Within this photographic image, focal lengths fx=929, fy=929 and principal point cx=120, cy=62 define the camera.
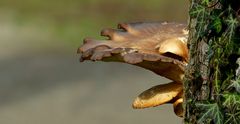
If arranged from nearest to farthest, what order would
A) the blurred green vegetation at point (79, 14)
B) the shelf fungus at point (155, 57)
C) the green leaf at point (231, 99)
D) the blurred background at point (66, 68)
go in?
1. the green leaf at point (231, 99)
2. the shelf fungus at point (155, 57)
3. the blurred background at point (66, 68)
4. the blurred green vegetation at point (79, 14)

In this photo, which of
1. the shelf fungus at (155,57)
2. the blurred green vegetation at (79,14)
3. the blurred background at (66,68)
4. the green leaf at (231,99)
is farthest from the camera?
the blurred green vegetation at (79,14)

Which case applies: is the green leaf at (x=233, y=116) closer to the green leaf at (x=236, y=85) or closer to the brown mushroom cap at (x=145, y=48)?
the green leaf at (x=236, y=85)

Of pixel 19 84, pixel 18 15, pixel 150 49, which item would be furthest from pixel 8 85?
pixel 150 49

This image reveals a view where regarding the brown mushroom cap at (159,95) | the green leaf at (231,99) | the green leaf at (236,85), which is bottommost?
the brown mushroom cap at (159,95)

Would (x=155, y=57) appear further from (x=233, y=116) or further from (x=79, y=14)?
(x=79, y=14)

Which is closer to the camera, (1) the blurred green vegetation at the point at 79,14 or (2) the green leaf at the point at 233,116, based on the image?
(2) the green leaf at the point at 233,116

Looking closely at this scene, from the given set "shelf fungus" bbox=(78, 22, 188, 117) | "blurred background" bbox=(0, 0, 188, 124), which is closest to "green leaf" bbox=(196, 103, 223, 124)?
"shelf fungus" bbox=(78, 22, 188, 117)

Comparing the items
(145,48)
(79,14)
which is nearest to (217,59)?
(145,48)

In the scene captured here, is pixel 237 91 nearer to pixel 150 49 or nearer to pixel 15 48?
pixel 150 49

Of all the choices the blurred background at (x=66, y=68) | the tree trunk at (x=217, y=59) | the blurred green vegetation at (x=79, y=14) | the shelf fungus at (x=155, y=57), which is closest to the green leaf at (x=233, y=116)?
the tree trunk at (x=217, y=59)
